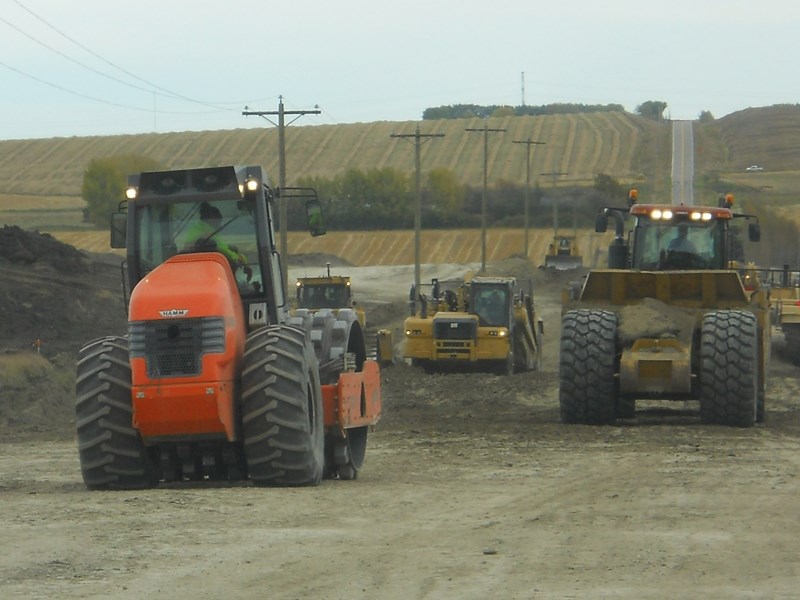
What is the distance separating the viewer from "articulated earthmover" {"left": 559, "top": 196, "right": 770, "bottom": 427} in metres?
18.0

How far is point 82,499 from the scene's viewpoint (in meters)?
11.1

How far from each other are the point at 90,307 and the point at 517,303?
1285 cm

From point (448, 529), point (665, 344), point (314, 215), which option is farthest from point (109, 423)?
point (665, 344)

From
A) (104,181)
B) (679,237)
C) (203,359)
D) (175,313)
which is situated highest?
(104,181)

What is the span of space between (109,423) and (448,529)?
3634 millimetres

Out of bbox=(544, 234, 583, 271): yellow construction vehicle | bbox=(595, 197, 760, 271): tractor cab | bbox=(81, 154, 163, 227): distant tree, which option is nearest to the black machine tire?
bbox=(595, 197, 760, 271): tractor cab

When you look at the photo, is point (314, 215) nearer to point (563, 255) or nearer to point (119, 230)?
point (119, 230)

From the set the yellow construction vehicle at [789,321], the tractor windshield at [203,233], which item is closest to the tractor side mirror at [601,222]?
the tractor windshield at [203,233]

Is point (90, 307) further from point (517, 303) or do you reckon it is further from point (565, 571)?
point (565, 571)

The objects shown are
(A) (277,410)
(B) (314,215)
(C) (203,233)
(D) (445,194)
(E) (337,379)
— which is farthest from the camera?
(D) (445,194)

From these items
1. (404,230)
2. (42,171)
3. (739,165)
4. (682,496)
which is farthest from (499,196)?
(682,496)

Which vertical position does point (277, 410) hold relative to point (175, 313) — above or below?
below

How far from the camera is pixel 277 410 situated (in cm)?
1166

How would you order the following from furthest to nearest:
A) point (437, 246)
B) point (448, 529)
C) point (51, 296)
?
point (437, 246)
point (51, 296)
point (448, 529)
